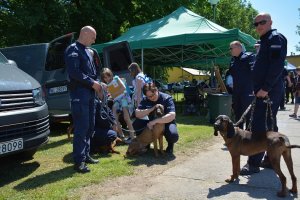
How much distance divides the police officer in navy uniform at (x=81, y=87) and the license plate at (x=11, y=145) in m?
0.80

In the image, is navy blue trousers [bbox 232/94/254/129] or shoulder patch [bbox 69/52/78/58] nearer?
shoulder patch [bbox 69/52/78/58]

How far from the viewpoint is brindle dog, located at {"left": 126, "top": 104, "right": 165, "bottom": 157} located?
6234mm

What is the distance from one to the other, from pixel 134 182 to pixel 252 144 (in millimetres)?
1610

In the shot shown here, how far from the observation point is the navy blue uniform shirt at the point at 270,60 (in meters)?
4.66

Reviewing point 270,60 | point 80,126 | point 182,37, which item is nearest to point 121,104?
point 80,126

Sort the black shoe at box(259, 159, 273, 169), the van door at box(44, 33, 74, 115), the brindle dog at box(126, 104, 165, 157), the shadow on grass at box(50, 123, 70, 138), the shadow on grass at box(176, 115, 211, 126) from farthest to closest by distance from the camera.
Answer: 1. the shadow on grass at box(176, 115, 211, 126)
2. the shadow on grass at box(50, 123, 70, 138)
3. the van door at box(44, 33, 74, 115)
4. the brindle dog at box(126, 104, 165, 157)
5. the black shoe at box(259, 159, 273, 169)

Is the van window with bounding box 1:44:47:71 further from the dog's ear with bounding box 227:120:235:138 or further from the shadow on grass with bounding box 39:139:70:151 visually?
the dog's ear with bounding box 227:120:235:138

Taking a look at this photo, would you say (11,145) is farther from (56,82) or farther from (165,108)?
(56,82)

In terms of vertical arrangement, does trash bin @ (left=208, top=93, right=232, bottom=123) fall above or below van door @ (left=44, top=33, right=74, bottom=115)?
below

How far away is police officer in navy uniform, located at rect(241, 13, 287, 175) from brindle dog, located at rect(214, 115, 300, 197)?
0.47 feet

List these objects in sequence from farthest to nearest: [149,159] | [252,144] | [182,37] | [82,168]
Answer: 1. [182,37]
2. [149,159]
3. [82,168]
4. [252,144]

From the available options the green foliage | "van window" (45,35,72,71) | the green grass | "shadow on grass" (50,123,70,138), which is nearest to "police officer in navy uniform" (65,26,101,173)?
the green grass

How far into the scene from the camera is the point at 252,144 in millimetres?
4715

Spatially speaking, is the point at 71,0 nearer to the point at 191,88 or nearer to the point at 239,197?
the point at 191,88
